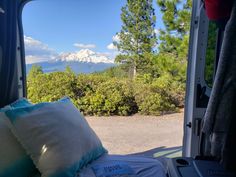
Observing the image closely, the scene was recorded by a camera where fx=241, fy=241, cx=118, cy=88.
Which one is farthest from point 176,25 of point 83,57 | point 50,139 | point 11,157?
point 11,157

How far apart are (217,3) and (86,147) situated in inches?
41.9

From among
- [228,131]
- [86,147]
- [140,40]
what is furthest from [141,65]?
[228,131]

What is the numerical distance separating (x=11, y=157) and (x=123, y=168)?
641mm

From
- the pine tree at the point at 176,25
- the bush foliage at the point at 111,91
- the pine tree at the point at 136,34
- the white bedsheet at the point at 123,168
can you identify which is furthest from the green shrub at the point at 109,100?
the white bedsheet at the point at 123,168

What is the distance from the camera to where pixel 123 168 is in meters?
1.46

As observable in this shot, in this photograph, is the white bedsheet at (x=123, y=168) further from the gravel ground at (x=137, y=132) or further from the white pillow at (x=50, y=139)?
the gravel ground at (x=137, y=132)

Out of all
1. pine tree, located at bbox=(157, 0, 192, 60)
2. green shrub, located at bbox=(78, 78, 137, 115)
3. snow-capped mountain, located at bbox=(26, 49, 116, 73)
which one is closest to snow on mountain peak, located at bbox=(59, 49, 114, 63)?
snow-capped mountain, located at bbox=(26, 49, 116, 73)

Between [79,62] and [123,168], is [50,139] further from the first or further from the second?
[79,62]

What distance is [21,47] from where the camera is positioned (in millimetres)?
2076

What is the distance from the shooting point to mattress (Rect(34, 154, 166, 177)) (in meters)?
1.40

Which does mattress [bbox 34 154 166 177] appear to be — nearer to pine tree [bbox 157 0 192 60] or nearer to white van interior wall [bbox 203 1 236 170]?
white van interior wall [bbox 203 1 236 170]

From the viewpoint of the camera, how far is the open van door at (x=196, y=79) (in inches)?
66.4

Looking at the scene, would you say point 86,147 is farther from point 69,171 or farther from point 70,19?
point 70,19

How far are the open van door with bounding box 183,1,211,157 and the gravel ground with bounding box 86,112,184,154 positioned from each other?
1.26m
